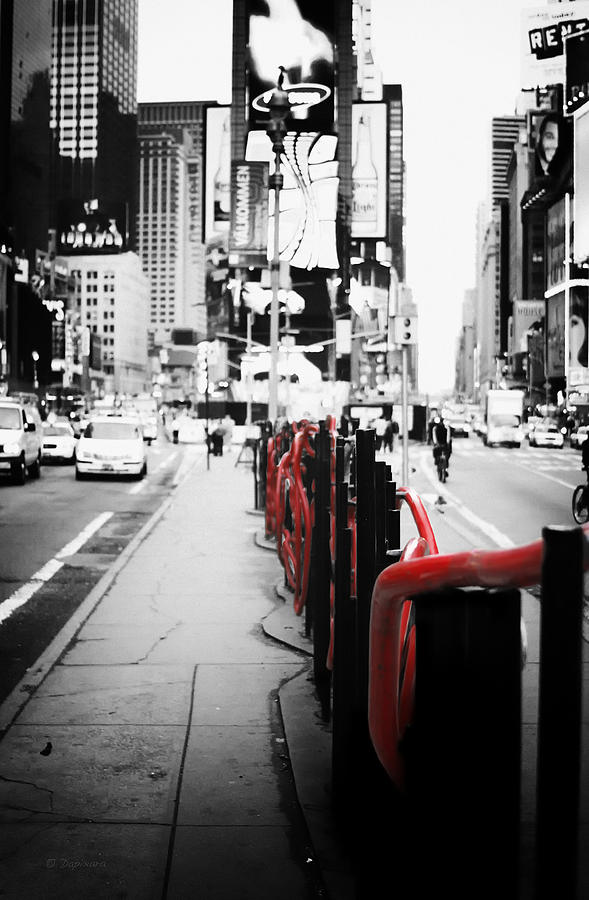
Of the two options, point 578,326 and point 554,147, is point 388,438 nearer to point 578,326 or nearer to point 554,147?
point 578,326

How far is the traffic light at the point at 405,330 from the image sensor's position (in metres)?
14.3

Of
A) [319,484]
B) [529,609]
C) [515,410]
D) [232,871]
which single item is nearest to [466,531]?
[529,609]

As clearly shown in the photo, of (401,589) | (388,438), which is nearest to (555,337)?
(388,438)

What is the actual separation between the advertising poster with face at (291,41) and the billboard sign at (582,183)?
38884 millimetres

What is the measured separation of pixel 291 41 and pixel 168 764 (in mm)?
128902

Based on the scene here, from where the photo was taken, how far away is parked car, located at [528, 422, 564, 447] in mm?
61375

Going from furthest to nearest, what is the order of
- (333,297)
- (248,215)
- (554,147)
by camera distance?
(248,215), (333,297), (554,147)

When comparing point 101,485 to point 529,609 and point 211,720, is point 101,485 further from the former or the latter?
point 211,720

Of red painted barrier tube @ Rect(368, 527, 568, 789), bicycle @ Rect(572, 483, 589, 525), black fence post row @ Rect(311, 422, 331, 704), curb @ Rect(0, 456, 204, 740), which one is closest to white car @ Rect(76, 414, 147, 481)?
bicycle @ Rect(572, 483, 589, 525)

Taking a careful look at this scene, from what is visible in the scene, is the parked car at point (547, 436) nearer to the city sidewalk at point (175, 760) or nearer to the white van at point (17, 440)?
the white van at point (17, 440)

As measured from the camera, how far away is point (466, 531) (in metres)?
16.0

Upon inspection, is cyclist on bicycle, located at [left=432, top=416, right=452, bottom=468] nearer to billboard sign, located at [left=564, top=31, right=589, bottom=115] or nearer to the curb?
the curb

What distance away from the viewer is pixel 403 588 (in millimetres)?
2648

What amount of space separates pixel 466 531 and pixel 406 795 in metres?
13.3
